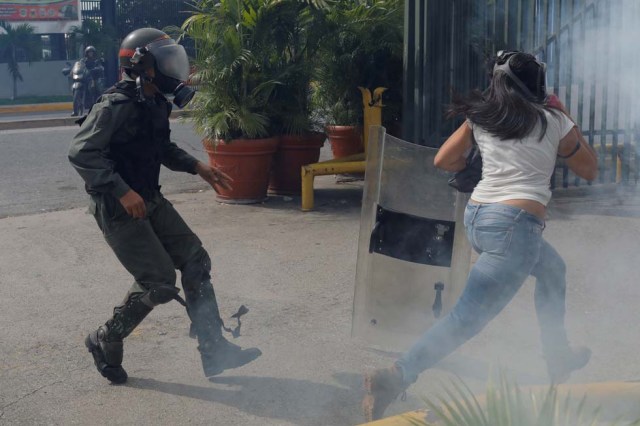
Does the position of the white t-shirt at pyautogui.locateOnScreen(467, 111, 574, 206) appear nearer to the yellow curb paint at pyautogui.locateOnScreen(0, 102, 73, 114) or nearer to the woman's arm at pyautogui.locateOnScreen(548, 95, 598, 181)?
the woman's arm at pyautogui.locateOnScreen(548, 95, 598, 181)

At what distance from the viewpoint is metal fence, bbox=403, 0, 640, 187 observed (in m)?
7.49

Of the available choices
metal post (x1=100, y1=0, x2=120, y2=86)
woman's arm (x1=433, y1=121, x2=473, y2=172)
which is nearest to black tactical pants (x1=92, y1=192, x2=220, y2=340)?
woman's arm (x1=433, y1=121, x2=473, y2=172)

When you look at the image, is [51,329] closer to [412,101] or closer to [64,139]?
[412,101]

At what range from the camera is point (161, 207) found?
4277 millimetres

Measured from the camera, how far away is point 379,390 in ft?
11.2

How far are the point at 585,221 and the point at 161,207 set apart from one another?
413cm

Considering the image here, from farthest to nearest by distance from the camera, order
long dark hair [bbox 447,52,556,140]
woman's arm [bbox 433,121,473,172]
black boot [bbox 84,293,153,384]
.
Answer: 1. black boot [bbox 84,293,153,384]
2. woman's arm [bbox 433,121,473,172]
3. long dark hair [bbox 447,52,556,140]

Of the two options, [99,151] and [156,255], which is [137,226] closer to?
[156,255]

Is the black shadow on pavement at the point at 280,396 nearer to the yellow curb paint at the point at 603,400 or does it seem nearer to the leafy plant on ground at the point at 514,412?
the yellow curb paint at the point at 603,400

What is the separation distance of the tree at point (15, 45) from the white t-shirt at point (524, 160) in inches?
897

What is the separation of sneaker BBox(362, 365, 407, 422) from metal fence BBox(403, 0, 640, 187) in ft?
14.9

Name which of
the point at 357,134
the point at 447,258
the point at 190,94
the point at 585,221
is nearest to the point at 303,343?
the point at 447,258

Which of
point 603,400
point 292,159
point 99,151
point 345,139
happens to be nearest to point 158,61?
point 99,151

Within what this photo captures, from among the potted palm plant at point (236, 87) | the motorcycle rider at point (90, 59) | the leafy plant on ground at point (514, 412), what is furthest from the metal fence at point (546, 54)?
the motorcycle rider at point (90, 59)
